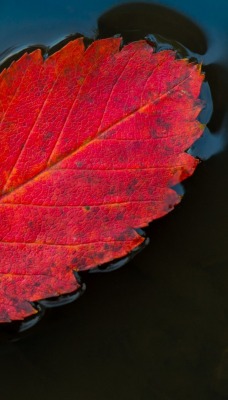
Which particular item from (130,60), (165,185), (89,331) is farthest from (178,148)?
(89,331)

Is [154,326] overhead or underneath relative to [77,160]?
underneath

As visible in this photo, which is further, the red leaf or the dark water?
the dark water

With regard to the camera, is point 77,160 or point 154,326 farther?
point 154,326

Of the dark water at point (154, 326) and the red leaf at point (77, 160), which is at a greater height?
the red leaf at point (77, 160)

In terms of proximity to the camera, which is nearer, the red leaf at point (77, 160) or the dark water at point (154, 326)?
the red leaf at point (77, 160)

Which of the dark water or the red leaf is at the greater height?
the red leaf
